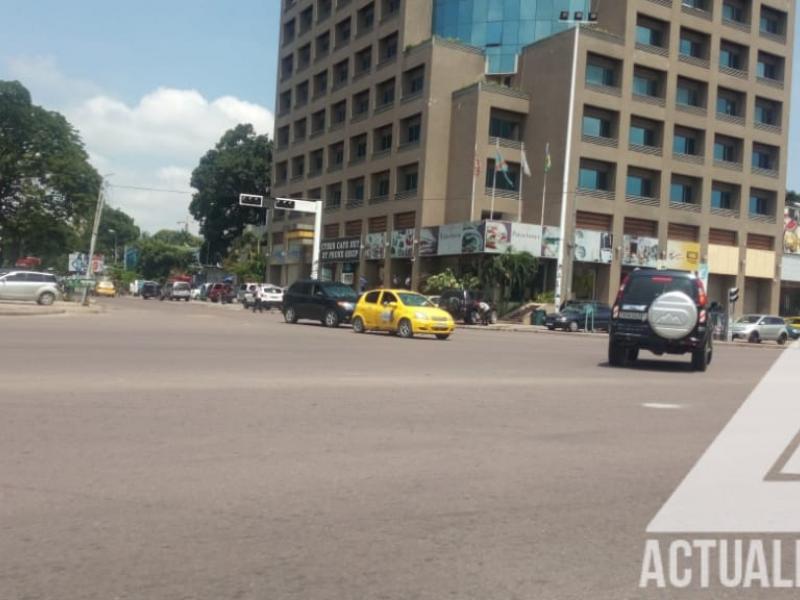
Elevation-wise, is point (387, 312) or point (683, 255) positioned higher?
point (683, 255)

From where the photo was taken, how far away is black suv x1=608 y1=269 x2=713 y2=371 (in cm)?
1661

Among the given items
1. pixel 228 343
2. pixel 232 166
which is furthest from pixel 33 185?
pixel 228 343

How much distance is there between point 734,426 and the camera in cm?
950

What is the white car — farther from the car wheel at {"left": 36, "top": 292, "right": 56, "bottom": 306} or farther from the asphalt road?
the asphalt road

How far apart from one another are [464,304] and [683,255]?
20.4 m

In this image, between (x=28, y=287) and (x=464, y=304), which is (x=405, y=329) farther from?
(x=28, y=287)

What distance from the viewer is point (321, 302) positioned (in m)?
30.3

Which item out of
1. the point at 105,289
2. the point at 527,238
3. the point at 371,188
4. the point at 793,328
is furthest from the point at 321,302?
the point at 105,289

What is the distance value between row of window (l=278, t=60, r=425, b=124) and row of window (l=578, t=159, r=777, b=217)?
13.2m

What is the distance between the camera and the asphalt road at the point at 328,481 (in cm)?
421

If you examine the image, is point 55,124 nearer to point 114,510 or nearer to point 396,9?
point 396,9

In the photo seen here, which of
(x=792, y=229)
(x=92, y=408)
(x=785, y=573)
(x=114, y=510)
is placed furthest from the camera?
(x=792, y=229)

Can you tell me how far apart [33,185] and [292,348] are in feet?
150

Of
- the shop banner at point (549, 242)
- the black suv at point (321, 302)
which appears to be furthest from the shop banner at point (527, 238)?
the black suv at point (321, 302)
